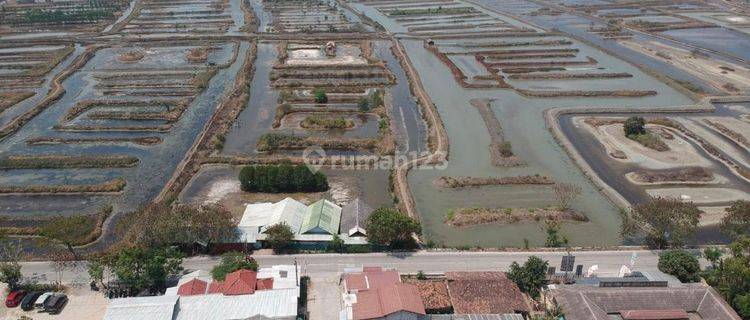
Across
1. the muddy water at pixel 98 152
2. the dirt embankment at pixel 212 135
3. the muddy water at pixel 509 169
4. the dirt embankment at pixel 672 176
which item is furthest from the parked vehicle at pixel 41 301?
the dirt embankment at pixel 672 176

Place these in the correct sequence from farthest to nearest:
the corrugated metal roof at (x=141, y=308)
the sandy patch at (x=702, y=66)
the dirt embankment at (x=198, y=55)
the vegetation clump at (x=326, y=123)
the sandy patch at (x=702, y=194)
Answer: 1. the dirt embankment at (x=198, y=55)
2. the sandy patch at (x=702, y=66)
3. the vegetation clump at (x=326, y=123)
4. the sandy patch at (x=702, y=194)
5. the corrugated metal roof at (x=141, y=308)

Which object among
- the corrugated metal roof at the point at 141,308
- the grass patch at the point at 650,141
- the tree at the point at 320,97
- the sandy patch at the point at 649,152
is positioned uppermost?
the tree at the point at 320,97

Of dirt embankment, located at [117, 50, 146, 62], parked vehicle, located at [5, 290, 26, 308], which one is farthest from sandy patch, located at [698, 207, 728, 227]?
dirt embankment, located at [117, 50, 146, 62]

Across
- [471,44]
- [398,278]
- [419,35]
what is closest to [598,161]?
[398,278]

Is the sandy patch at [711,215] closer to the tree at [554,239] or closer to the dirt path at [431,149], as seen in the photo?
the tree at [554,239]

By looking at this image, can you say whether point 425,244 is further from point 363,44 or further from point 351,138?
point 363,44

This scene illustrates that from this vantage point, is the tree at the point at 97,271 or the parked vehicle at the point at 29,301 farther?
the tree at the point at 97,271

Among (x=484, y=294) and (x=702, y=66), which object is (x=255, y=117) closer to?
(x=484, y=294)

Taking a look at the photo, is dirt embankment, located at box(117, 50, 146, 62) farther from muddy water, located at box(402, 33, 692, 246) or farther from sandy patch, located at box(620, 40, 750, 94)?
sandy patch, located at box(620, 40, 750, 94)
